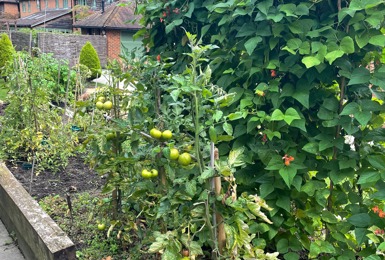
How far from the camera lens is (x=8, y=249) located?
3.11m

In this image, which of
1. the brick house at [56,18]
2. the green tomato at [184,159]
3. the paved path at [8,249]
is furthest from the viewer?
the brick house at [56,18]

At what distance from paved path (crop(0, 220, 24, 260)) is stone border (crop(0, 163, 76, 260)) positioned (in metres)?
0.05

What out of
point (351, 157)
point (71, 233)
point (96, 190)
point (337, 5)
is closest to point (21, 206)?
point (71, 233)

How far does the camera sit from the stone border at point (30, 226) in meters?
2.34

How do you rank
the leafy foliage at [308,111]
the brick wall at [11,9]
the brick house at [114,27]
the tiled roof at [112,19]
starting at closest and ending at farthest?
1. the leafy foliage at [308,111]
2. the brick house at [114,27]
3. the tiled roof at [112,19]
4. the brick wall at [11,9]

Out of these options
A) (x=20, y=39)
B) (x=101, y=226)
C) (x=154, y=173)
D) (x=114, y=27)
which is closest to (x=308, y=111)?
(x=154, y=173)

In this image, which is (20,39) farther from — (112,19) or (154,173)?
(154,173)

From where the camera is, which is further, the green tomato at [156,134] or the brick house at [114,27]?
the brick house at [114,27]

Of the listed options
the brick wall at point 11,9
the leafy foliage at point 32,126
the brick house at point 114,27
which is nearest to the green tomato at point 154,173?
the leafy foliage at point 32,126

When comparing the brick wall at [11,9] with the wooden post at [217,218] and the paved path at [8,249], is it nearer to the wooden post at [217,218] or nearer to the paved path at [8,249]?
the paved path at [8,249]

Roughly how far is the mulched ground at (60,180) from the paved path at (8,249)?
0.43 m

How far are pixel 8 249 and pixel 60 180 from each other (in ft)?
3.16

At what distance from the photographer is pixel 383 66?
1.80m

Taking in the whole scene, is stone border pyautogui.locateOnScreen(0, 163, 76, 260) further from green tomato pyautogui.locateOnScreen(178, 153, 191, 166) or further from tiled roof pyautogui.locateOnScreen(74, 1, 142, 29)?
tiled roof pyautogui.locateOnScreen(74, 1, 142, 29)
